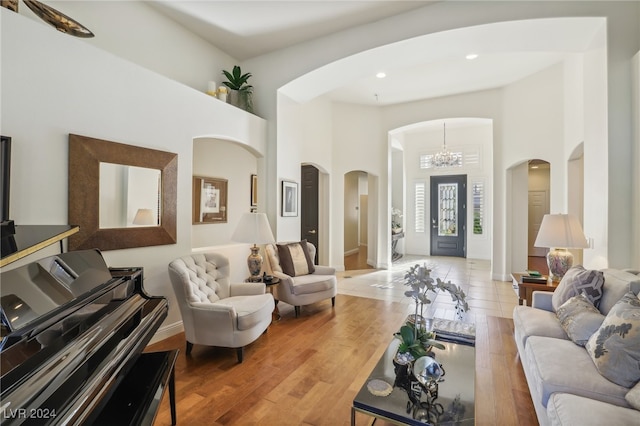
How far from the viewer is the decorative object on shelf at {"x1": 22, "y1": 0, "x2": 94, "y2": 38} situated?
7.39ft

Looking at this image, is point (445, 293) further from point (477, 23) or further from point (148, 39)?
point (148, 39)

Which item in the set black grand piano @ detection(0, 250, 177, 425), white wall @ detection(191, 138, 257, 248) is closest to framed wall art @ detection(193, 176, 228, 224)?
white wall @ detection(191, 138, 257, 248)

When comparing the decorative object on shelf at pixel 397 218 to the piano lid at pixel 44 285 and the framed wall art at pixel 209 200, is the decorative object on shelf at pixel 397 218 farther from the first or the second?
the piano lid at pixel 44 285

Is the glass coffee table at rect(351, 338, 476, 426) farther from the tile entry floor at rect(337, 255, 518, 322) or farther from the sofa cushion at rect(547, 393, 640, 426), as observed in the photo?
the tile entry floor at rect(337, 255, 518, 322)

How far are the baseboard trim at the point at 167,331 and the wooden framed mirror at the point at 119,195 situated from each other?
950 mm

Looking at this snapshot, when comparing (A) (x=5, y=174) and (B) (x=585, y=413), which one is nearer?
(B) (x=585, y=413)

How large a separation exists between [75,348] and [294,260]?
3.11 m

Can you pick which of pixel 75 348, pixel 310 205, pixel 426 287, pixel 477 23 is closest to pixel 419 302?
pixel 426 287

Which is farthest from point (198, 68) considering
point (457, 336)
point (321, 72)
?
point (457, 336)

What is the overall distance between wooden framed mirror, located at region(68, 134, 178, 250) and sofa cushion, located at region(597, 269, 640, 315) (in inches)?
159

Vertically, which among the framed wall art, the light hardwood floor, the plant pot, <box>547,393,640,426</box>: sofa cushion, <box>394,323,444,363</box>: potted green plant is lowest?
the light hardwood floor

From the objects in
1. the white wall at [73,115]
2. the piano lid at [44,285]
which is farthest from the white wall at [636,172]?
the white wall at [73,115]

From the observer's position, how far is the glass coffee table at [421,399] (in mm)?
1418

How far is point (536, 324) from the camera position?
7.77 ft
